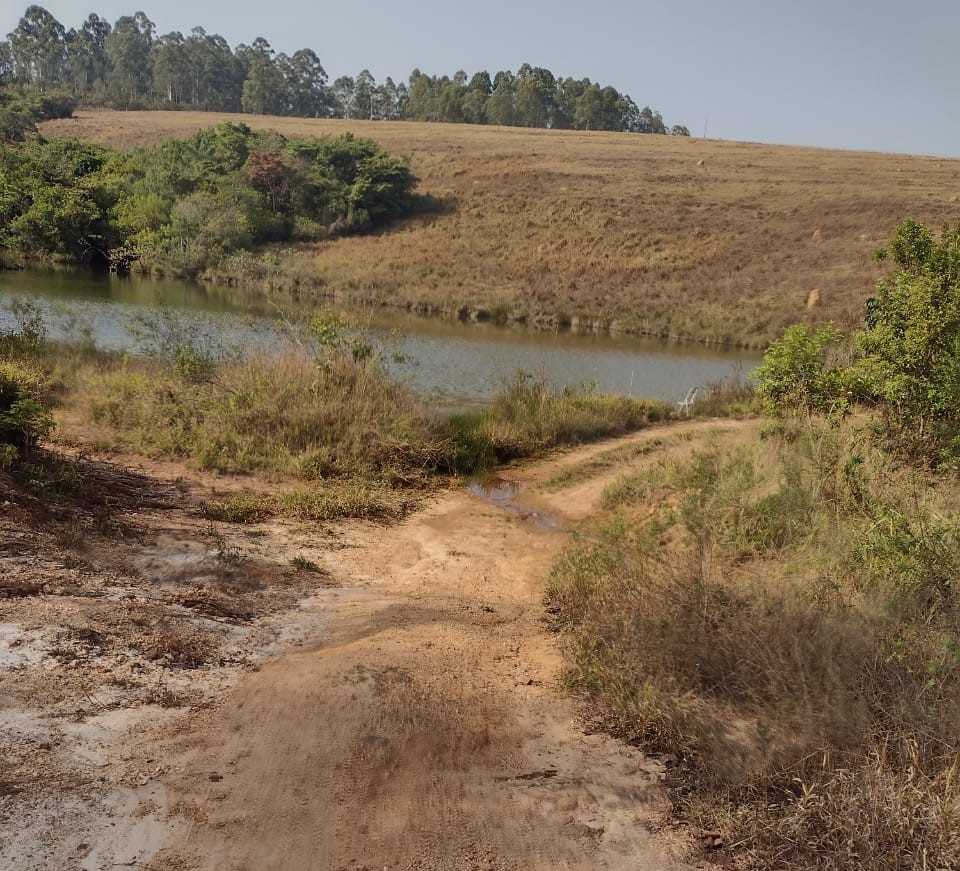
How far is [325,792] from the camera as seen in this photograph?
3.62 meters

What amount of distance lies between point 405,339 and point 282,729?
1393cm

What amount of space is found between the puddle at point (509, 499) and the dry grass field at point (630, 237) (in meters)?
23.2

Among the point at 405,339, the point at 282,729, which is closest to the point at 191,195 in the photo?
the point at 405,339

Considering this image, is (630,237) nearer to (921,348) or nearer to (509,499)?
(509,499)

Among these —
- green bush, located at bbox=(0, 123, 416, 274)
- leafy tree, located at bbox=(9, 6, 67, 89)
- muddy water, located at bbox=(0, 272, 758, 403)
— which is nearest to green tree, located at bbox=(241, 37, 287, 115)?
leafy tree, located at bbox=(9, 6, 67, 89)

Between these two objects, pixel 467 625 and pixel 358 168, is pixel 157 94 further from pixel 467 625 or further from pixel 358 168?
pixel 467 625

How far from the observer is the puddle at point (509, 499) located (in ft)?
31.4

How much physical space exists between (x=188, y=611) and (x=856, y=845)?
425 centimetres

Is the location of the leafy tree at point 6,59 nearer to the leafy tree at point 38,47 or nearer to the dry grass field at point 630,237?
the leafy tree at point 38,47

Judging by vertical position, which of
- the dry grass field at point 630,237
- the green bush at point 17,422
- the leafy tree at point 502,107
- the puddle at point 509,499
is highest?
the leafy tree at point 502,107

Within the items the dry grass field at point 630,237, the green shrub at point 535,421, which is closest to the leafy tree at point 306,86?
the dry grass field at point 630,237

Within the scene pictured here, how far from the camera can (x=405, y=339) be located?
17453 millimetres

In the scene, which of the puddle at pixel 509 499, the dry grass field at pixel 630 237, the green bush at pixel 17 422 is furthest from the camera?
the dry grass field at pixel 630 237

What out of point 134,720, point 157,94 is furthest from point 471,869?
point 157,94
